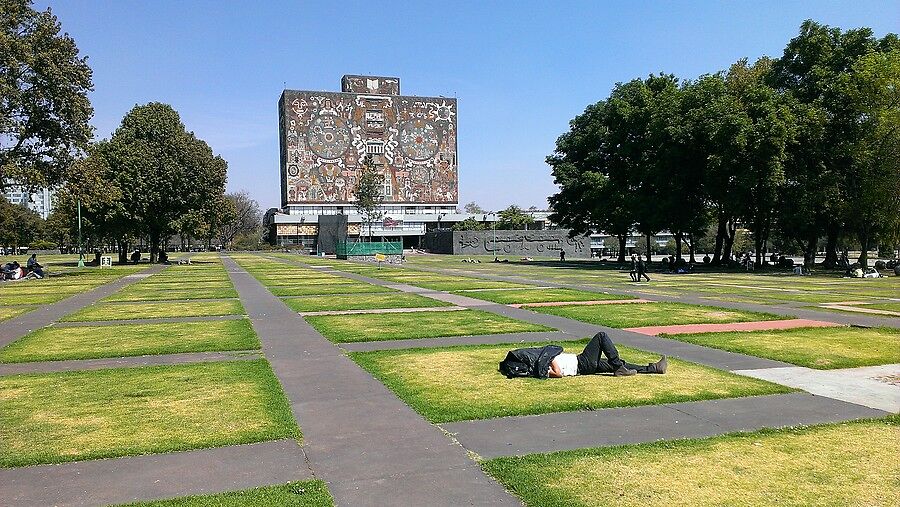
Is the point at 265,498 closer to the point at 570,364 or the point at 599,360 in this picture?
the point at 570,364

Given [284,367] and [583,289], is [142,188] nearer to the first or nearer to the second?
[583,289]

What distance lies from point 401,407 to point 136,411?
3.48 m

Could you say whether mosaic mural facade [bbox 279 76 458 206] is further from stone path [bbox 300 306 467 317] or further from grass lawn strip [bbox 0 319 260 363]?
grass lawn strip [bbox 0 319 260 363]

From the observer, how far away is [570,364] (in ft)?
35.0

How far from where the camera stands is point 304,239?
13888 centimetres

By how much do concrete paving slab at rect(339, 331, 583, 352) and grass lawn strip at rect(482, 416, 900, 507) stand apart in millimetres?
7280

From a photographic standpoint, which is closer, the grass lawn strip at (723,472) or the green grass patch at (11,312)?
the grass lawn strip at (723,472)

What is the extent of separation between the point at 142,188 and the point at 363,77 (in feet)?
305

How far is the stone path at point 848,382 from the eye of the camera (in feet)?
29.7

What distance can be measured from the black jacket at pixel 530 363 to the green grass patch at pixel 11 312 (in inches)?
637

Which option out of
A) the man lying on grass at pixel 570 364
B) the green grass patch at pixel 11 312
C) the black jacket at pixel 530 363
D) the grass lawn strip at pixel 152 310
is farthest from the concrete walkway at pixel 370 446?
the green grass patch at pixel 11 312

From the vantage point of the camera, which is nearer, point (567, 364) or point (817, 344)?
point (567, 364)

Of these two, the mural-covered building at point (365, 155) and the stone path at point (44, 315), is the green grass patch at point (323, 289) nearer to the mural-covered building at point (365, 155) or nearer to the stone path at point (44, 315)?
the stone path at point (44, 315)

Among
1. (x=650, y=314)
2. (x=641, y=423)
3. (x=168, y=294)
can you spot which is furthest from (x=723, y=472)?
(x=168, y=294)
